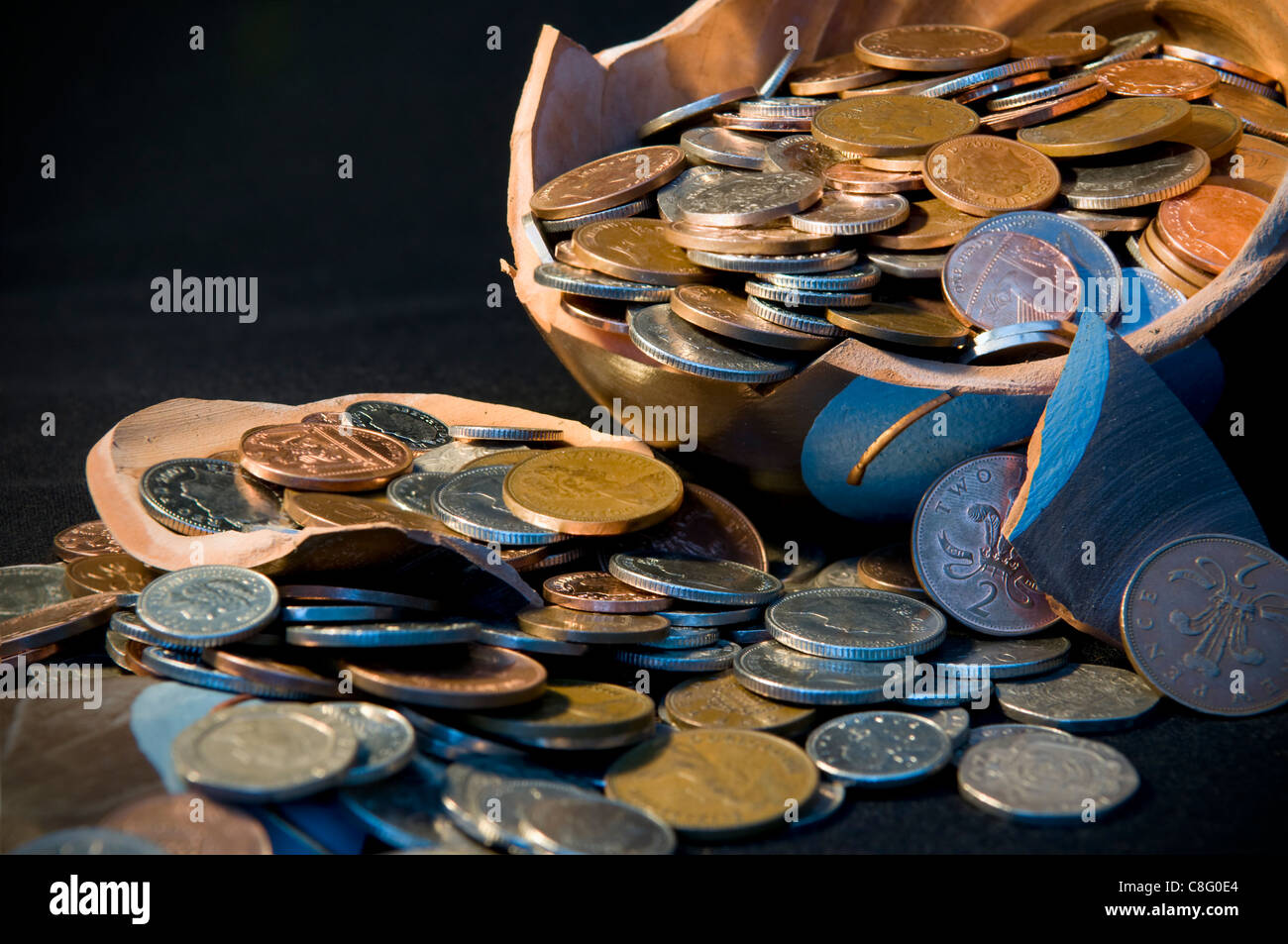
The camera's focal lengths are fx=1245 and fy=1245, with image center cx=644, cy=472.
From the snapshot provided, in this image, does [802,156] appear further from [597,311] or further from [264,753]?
[264,753]

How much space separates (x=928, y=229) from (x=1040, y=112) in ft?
1.41

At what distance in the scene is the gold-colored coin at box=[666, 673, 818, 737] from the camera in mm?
1645

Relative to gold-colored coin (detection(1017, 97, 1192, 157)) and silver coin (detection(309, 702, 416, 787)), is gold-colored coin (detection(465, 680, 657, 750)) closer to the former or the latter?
silver coin (detection(309, 702, 416, 787))

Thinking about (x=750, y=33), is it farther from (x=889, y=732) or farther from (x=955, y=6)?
(x=889, y=732)

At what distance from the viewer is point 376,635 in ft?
5.08

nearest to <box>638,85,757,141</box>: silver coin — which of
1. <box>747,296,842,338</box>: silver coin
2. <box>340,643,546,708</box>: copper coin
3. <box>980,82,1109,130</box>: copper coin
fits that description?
<box>980,82,1109,130</box>: copper coin

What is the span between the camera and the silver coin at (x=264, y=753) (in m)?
1.34

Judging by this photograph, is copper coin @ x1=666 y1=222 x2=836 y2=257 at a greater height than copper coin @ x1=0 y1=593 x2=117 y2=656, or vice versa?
copper coin @ x1=666 y1=222 x2=836 y2=257

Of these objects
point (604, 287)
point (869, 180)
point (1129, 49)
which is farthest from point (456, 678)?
point (1129, 49)

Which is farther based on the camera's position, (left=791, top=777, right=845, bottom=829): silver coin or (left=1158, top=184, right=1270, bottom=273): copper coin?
(left=1158, top=184, right=1270, bottom=273): copper coin

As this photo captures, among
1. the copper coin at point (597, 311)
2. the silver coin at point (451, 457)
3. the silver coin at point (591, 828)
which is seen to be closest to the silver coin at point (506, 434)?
the silver coin at point (451, 457)

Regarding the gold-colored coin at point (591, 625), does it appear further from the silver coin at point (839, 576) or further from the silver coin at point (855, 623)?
the silver coin at point (839, 576)

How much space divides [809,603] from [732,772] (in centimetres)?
44

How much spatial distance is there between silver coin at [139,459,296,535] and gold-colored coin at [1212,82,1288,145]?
1.88 meters
